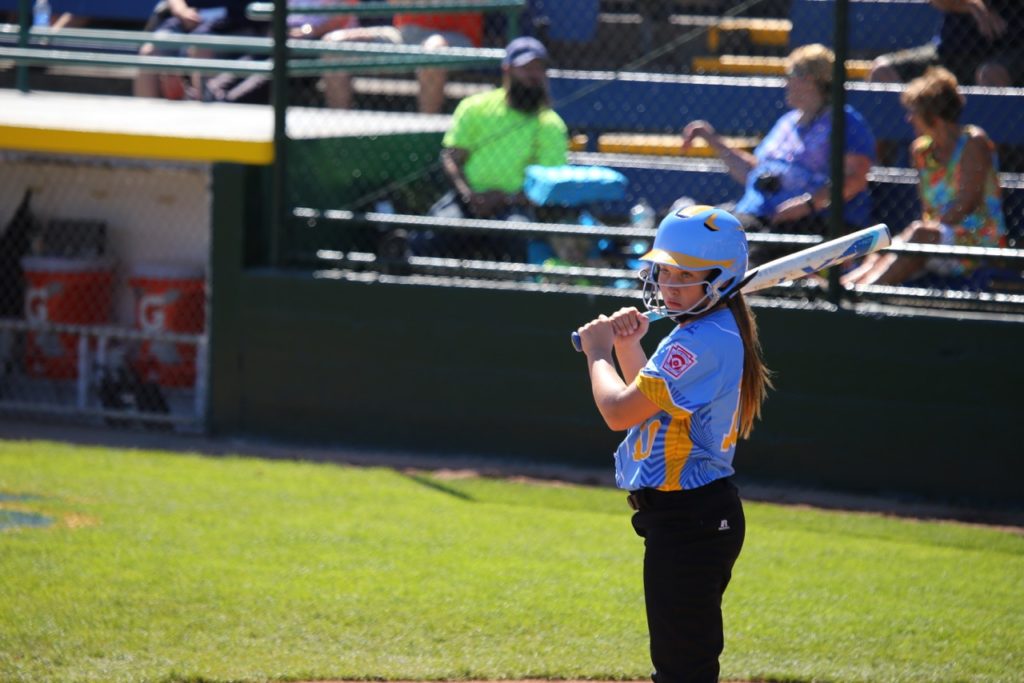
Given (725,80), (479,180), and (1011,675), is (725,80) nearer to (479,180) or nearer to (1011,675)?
(479,180)

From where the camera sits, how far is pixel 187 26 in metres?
10.4

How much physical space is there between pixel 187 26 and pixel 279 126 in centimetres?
313

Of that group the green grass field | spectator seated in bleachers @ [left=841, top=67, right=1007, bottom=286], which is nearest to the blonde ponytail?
the green grass field

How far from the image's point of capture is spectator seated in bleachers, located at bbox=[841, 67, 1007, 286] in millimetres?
6918

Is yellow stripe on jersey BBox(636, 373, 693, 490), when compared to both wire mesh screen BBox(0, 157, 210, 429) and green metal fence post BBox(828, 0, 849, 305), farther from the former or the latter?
wire mesh screen BBox(0, 157, 210, 429)

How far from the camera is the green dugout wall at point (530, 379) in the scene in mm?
6723

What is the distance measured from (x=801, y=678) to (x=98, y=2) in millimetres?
9307

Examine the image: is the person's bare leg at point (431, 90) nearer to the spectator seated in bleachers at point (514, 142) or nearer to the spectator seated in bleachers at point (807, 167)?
the spectator seated in bleachers at point (514, 142)

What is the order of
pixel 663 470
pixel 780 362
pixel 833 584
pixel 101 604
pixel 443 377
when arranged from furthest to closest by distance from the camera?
pixel 443 377 < pixel 780 362 < pixel 833 584 < pixel 101 604 < pixel 663 470

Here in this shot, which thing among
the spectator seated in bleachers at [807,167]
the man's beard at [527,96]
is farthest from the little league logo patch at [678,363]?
the man's beard at [527,96]

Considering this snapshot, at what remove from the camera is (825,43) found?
27.5ft

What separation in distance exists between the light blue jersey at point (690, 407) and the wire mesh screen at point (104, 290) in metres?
4.89

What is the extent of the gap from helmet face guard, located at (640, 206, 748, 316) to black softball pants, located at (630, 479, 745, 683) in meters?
0.50

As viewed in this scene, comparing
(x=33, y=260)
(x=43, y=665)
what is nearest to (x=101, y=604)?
(x=43, y=665)
